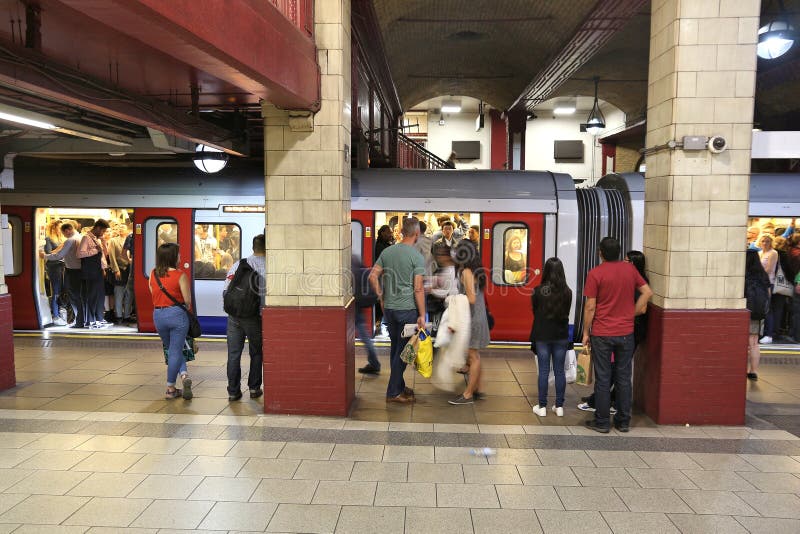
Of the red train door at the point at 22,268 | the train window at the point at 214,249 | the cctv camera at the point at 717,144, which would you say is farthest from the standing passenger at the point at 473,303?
the red train door at the point at 22,268

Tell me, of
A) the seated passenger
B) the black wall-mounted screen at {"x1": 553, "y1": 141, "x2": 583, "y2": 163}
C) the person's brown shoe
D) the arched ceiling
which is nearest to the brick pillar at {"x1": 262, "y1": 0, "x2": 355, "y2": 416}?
the person's brown shoe

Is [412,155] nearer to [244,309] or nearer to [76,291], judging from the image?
[76,291]

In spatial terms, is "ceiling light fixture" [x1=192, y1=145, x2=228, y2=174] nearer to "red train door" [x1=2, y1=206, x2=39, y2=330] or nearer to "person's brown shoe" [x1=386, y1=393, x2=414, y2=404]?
"red train door" [x1=2, y1=206, x2=39, y2=330]

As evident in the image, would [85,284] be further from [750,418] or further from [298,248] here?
[750,418]

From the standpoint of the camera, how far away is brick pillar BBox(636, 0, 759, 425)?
229 inches

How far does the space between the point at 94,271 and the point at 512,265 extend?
646cm

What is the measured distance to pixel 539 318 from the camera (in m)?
6.18

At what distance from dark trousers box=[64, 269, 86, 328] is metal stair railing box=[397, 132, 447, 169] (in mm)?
7872

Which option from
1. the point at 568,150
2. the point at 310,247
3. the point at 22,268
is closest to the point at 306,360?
the point at 310,247

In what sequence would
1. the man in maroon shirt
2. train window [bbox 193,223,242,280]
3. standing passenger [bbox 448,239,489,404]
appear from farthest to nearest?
train window [bbox 193,223,242,280] → standing passenger [bbox 448,239,489,404] → the man in maroon shirt

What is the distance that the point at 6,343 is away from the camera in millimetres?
6875

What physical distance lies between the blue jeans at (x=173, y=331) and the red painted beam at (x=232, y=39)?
252 centimetres

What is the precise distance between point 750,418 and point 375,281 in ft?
13.0

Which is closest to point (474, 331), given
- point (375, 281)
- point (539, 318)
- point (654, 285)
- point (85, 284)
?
point (539, 318)
